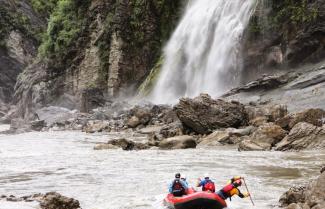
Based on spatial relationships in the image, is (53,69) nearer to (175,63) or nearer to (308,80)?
(175,63)

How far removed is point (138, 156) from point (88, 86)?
3584 centimetres

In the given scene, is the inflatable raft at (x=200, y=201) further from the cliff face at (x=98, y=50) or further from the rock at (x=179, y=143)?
the cliff face at (x=98, y=50)

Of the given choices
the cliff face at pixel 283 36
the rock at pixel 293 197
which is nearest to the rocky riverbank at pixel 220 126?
the cliff face at pixel 283 36

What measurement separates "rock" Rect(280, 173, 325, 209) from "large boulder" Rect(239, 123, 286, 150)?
885cm

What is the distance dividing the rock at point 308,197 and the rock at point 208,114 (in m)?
13.8

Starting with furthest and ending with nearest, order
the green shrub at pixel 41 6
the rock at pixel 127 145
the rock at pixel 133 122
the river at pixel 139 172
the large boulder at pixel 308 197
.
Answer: the green shrub at pixel 41 6 → the rock at pixel 133 122 → the rock at pixel 127 145 → the river at pixel 139 172 → the large boulder at pixel 308 197

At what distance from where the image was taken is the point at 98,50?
5469 centimetres

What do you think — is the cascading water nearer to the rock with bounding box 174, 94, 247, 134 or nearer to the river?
the rock with bounding box 174, 94, 247, 134

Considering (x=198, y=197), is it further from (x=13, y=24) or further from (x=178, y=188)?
(x=13, y=24)

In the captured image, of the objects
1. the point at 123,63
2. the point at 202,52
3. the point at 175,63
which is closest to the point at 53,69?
the point at 123,63

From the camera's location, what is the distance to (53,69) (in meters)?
59.9

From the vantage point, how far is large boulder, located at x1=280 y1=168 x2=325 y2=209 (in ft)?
28.2

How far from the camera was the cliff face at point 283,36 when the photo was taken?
32375mm

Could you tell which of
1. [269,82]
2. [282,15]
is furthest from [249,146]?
[282,15]
